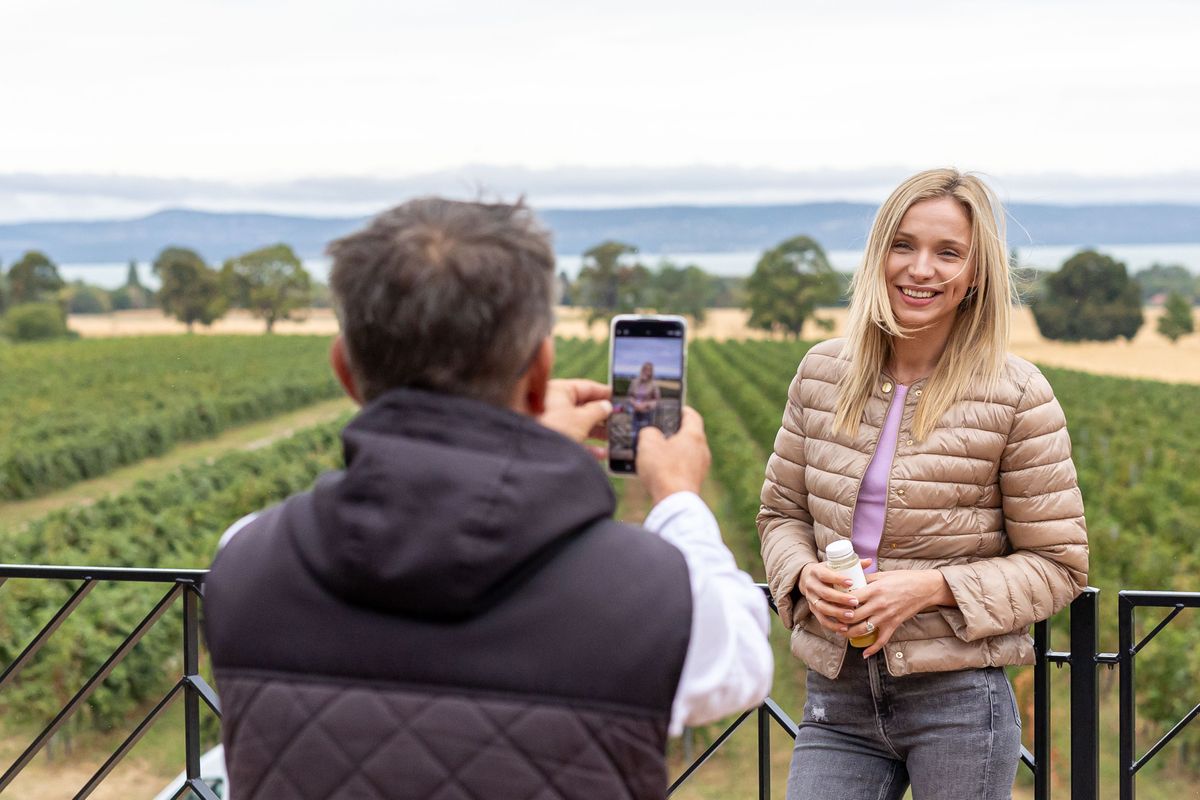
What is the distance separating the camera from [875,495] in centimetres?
168

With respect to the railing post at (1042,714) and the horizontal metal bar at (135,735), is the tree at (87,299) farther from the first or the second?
the railing post at (1042,714)

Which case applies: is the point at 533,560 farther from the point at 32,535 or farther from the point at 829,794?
the point at 32,535

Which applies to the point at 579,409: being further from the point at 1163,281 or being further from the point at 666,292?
the point at 1163,281

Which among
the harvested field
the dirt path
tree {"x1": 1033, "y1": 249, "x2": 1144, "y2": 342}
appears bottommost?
the dirt path

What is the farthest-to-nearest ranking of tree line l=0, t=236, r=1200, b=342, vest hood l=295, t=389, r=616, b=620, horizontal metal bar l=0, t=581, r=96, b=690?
1. tree line l=0, t=236, r=1200, b=342
2. horizontal metal bar l=0, t=581, r=96, b=690
3. vest hood l=295, t=389, r=616, b=620

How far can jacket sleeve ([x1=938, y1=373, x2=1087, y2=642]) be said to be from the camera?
1.62 metres

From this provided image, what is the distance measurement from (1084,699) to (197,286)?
91.6 metres

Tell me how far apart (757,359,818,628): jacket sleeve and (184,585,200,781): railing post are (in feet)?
3.57

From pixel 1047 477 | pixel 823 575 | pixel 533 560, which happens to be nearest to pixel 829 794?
pixel 823 575

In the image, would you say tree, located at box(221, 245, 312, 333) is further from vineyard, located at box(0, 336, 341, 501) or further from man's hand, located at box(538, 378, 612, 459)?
man's hand, located at box(538, 378, 612, 459)

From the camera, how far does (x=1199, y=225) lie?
380 feet

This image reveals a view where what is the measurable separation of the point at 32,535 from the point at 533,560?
15.4 meters

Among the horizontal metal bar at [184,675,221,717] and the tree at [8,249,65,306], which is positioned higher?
the tree at [8,249,65,306]

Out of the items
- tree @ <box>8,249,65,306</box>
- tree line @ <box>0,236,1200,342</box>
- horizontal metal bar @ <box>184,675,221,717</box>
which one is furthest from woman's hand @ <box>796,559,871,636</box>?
tree @ <box>8,249,65,306</box>
